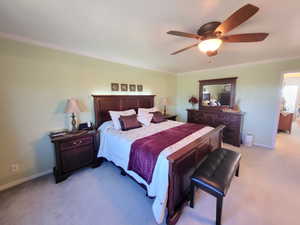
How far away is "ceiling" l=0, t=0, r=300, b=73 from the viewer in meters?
1.30

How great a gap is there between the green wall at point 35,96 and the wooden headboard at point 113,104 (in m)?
0.16

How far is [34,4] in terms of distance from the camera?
1.30 meters

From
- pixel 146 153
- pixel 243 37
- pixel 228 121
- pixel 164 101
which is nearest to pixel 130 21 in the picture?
pixel 243 37

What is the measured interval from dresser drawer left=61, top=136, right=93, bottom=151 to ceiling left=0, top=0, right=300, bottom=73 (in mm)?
1741

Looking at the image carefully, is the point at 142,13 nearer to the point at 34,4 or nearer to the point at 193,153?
the point at 34,4

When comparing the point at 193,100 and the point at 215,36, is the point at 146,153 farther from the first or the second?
the point at 193,100

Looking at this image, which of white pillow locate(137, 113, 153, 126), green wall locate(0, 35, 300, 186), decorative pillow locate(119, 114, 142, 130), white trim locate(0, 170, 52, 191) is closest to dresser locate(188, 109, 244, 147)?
green wall locate(0, 35, 300, 186)

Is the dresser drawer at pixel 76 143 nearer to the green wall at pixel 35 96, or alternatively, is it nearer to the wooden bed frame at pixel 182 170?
the green wall at pixel 35 96

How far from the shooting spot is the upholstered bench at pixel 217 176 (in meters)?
1.38

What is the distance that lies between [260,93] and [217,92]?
1.09 meters

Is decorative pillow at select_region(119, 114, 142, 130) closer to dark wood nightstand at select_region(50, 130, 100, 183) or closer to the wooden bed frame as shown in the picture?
dark wood nightstand at select_region(50, 130, 100, 183)

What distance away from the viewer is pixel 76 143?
231 centimetres

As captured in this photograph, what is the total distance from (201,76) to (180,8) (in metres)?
3.56

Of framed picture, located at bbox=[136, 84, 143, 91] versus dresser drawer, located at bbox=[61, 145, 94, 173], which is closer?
dresser drawer, located at bbox=[61, 145, 94, 173]
